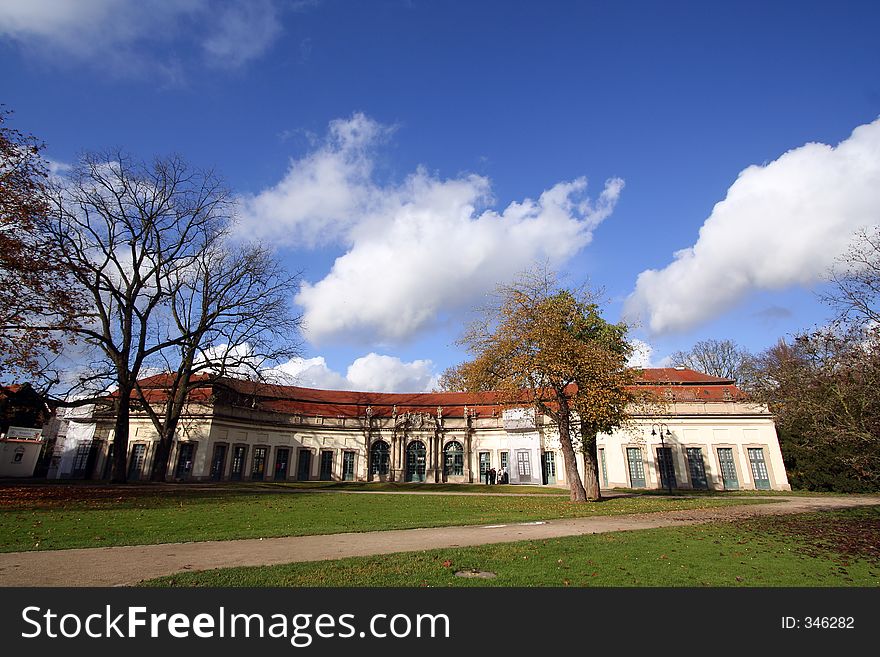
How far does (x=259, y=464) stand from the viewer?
40.9 meters

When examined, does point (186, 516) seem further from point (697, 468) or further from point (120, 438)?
point (697, 468)

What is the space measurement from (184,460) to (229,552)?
3459 cm

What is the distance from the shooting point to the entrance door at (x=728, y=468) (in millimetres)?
34406

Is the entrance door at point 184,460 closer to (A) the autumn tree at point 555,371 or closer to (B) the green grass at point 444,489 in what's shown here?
(B) the green grass at point 444,489

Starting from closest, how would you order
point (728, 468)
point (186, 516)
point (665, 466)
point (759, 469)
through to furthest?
1. point (186, 516)
2. point (759, 469)
3. point (728, 468)
4. point (665, 466)

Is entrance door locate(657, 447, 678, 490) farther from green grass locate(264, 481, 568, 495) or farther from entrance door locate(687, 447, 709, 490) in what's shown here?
green grass locate(264, 481, 568, 495)

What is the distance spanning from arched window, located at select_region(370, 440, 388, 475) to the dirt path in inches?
1323

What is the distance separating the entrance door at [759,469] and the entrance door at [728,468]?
1.29 meters

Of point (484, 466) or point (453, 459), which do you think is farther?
point (453, 459)

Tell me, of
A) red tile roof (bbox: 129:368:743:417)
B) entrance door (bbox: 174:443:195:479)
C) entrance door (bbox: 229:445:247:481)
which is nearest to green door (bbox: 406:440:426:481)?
red tile roof (bbox: 129:368:743:417)

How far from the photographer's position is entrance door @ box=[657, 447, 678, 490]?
35344mm

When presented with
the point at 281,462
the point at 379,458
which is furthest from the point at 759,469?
the point at 281,462
